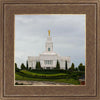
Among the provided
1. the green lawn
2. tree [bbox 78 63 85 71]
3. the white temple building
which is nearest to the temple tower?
the white temple building

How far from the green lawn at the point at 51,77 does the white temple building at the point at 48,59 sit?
103 millimetres

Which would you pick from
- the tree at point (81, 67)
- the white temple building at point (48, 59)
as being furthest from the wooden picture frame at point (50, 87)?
the white temple building at point (48, 59)

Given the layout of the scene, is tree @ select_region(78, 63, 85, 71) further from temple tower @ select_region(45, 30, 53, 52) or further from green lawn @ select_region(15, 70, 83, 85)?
temple tower @ select_region(45, 30, 53, 52)

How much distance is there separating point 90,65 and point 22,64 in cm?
90

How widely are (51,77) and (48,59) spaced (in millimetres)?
251

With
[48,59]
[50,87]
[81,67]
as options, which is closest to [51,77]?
[50,87]

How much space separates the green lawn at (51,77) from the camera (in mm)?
2285

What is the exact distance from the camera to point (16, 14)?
7.38ft

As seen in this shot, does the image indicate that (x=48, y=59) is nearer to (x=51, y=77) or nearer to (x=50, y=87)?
(x=51, y=77)

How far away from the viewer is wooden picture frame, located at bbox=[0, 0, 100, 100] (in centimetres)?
220

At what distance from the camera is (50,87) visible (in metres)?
2.21

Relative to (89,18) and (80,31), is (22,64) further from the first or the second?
(89,18)

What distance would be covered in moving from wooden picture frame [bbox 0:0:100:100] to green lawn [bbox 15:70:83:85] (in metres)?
0.10

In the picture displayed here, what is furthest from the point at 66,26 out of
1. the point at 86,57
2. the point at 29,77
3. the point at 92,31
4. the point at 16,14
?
the point at 29,77
